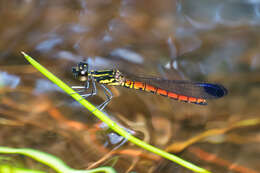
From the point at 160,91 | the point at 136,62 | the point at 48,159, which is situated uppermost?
the point at 136,62

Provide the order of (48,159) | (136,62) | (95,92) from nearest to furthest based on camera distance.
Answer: (48,159) < (95,92) < (136,62)

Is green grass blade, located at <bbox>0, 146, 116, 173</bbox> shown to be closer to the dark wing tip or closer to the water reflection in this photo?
the water reflection

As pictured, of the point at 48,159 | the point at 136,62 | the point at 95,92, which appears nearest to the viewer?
the point at 48,159

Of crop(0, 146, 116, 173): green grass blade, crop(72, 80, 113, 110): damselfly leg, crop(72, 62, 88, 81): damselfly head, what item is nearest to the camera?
crop(0, 146, 116, 173): green grass blade

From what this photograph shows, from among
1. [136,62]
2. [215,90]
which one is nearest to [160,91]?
[136,62]

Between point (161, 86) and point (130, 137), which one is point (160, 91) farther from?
point (130, 137)

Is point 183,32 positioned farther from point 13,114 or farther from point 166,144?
point 13,114

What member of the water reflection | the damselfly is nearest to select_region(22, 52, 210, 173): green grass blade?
the water reflection

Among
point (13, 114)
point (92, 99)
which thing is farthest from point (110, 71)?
point (13, 114)
